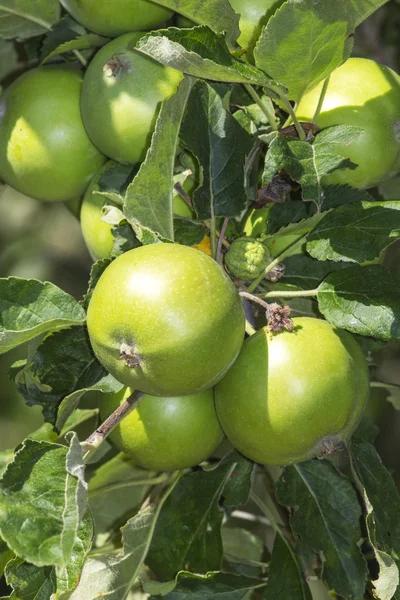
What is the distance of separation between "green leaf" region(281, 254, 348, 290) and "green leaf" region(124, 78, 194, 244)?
32 cm

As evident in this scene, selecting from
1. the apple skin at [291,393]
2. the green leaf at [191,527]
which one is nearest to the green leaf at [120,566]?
the green leaf at [191,527]

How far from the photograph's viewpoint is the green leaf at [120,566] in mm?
1434

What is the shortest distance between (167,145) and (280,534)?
0.99 metres

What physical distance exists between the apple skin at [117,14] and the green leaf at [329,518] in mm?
1051

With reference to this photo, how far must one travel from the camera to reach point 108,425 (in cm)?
121

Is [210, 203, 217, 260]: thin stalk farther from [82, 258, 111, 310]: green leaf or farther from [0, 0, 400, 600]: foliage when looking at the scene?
[82, 258, 111, 310]: green leaf

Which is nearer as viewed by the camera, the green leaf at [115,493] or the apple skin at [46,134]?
the apple skin at [46,134]

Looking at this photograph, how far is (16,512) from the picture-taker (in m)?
1.04

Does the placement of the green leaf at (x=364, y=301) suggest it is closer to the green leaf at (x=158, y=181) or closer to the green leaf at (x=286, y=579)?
the green leaf at (x=158, y=181)

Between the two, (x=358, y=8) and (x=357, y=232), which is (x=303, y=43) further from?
(x=357, y=232)

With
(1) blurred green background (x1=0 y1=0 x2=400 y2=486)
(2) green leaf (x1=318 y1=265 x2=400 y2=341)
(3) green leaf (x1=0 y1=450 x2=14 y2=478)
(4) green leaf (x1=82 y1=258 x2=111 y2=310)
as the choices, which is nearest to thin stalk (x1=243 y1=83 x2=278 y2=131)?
(2) green leaf (x1=318 y1=265 x2=400 y2=341)

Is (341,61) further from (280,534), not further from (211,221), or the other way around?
(280,534)

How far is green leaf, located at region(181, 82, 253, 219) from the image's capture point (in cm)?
136

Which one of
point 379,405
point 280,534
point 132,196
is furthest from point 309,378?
point 379,405
